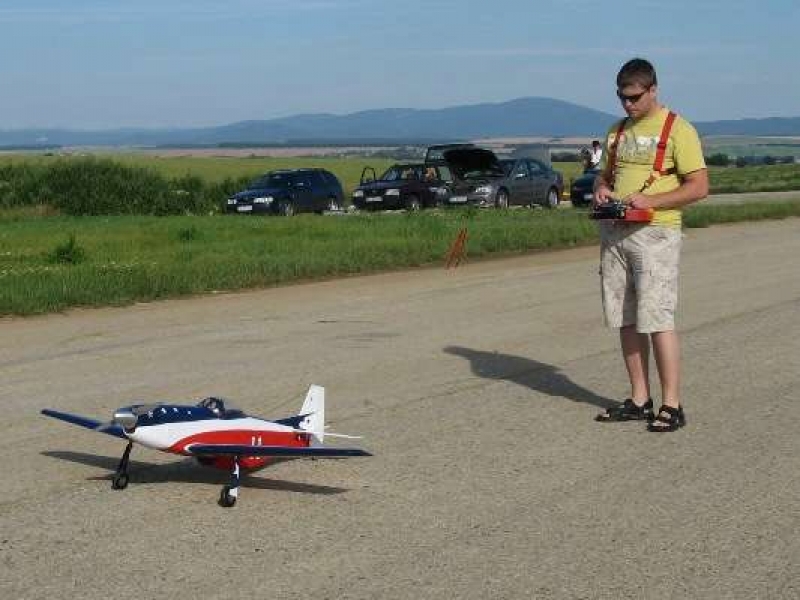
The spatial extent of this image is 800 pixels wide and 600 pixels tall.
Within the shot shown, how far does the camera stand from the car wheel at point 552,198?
42.0 m

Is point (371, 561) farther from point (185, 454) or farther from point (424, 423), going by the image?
point (424, 423)

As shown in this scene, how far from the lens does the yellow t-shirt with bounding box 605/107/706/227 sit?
8.21 m

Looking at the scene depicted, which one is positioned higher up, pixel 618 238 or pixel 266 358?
pixel 618 238

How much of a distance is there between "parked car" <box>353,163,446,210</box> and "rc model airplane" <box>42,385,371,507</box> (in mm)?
33927

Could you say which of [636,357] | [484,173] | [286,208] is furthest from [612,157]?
[484,173]

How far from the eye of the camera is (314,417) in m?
7.13

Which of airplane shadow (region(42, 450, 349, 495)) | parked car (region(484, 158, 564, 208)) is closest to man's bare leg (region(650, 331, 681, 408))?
airplane shadow (region(42, 450, 349, 495))

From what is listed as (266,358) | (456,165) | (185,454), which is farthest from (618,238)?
(456,165)

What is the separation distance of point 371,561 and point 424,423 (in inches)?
113

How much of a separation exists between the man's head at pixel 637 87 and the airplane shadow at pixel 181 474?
2774 mm

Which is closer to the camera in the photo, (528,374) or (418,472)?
(418,472)

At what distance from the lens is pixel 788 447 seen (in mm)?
8023

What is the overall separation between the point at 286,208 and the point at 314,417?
33.3 meters

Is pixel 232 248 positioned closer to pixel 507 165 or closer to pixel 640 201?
pixel 640 201
